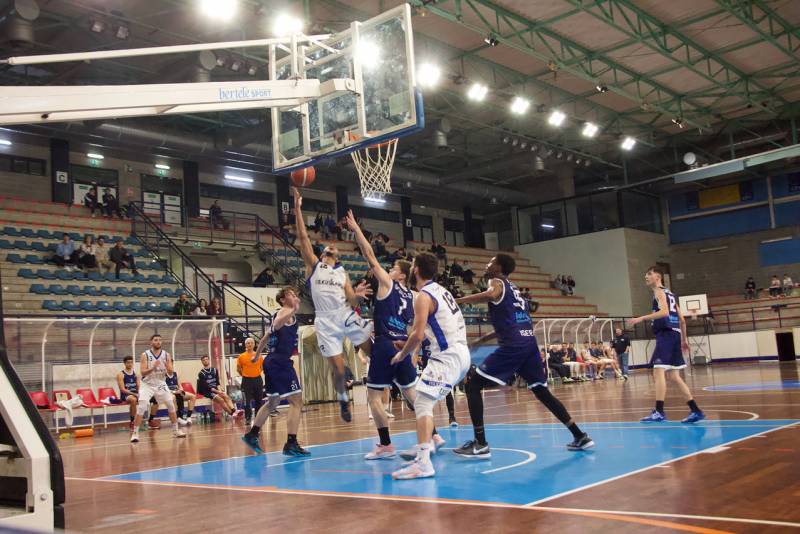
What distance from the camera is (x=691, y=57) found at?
23.4 meters

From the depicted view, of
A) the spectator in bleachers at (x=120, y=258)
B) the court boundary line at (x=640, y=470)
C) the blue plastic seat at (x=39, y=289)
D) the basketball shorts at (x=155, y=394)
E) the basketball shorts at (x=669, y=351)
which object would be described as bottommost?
the court boundary line at (x=640, y=470)

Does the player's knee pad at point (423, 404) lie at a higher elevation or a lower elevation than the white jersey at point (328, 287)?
lower

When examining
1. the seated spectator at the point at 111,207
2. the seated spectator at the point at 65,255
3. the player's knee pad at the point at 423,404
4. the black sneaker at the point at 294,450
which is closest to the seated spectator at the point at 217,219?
the seated spectator at the point at 111,207

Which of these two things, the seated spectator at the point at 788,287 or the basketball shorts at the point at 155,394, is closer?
the basketball shorts at the point at 155,394

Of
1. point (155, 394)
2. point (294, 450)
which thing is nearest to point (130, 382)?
point (155, 394)

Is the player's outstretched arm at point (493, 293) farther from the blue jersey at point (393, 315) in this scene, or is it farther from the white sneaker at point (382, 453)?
the white sneaker at point (382, 453)

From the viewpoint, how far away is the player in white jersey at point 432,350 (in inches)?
237

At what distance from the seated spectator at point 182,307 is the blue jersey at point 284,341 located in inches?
459

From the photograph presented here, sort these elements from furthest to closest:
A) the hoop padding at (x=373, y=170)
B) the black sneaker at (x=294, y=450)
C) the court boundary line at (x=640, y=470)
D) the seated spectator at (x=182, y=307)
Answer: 1. the seated spectator at (x=182, y=307)
2. the hoop padding at (x=373, y=170)
3. the black sneaker at (x=294, y=450)
4. the court boundary line at (x=640, y=470)

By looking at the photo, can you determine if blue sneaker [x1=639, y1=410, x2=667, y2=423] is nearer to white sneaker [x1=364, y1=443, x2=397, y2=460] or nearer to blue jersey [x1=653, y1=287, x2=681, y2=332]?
blue jersey [x1=653, y1=287, x2=681, y2=332]

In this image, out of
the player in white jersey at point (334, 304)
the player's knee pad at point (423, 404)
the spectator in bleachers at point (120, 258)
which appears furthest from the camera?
the spectator in bleachers at point (120, 258)

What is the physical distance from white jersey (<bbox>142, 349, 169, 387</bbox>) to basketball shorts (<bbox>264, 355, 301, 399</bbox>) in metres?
5.13

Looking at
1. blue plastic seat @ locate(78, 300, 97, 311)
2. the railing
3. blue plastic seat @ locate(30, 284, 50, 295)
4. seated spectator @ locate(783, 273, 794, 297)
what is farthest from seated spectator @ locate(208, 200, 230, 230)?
seated spectator @ locate(783, 273, 794, 297)

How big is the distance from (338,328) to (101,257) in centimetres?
1523
